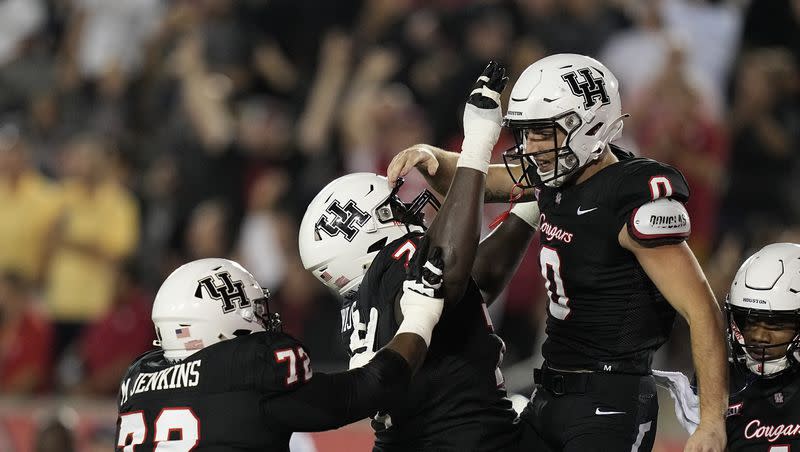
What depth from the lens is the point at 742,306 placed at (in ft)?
15.6

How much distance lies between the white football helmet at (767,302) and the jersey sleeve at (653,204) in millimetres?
577

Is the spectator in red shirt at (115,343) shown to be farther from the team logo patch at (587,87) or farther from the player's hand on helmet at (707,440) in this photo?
the player's hand on helmet at (707,440)

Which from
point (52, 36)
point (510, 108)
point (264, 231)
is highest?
point (52, 36)

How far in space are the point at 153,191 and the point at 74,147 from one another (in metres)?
0.72

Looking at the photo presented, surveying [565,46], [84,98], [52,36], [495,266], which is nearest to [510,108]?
[495,266]

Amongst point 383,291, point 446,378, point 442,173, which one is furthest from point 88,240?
point 446,378

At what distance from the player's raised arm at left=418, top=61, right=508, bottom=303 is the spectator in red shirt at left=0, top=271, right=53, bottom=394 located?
5.82 m

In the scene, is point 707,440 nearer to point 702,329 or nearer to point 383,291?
point 702,329

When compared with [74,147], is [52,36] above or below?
above

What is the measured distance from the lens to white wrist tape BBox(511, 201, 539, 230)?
203 inches

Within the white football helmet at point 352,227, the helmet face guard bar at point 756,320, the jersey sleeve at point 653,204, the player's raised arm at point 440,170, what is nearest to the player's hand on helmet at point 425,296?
the white football helmet at point 352,227

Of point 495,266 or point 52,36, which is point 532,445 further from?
point 52,36

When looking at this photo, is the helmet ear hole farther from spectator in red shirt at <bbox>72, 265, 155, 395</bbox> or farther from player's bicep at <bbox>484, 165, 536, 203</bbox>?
spectator in red shirt at <bbox>72, 265, 155, 395</bbox>

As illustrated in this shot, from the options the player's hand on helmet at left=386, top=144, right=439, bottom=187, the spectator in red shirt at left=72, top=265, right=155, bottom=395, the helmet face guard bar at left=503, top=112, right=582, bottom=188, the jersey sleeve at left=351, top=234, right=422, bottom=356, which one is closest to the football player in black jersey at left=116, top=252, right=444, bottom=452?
the jersey sleeve at left=351, top=234, right=422, bottom=356
